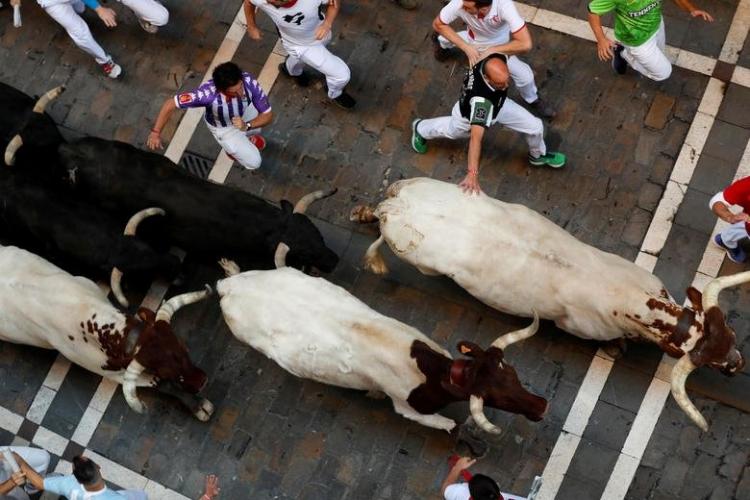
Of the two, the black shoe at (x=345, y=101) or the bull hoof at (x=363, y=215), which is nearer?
the bull hoof at (x=363, y=215)

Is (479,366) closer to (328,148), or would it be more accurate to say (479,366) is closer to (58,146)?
(328,148)

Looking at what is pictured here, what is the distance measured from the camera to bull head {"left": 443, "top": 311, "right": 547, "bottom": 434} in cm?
926

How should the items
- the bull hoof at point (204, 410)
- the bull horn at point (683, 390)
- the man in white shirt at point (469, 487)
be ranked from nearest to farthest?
the man in white shirt at point (469, 487) < the bull horn at point (683, 390) < the bull hoof at point (204, 410)

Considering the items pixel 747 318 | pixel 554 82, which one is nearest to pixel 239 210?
pixel 554 82

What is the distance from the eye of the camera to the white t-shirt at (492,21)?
10.4 meters

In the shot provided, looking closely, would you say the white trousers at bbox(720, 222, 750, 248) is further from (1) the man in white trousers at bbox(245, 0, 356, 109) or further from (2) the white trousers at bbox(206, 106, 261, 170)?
(2) the white trousers at bbox(206, 106, 261, 170)

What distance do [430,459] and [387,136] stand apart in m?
3.93

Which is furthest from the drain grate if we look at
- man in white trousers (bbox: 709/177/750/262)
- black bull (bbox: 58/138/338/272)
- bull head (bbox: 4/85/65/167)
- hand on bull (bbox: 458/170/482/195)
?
man in white trousers (bbox: 709/177/750/262)

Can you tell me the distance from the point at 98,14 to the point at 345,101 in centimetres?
335

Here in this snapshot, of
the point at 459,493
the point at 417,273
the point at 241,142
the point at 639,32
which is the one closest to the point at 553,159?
the point at 639,32

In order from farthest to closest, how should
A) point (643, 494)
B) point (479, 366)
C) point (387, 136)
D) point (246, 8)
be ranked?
point (387, 136) < point (246, 8) < point (643, 494) < point (479, 366)

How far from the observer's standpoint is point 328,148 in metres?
12.4

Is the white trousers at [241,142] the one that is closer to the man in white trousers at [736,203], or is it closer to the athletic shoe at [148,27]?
Answer: the athletic shoe at [148,27]

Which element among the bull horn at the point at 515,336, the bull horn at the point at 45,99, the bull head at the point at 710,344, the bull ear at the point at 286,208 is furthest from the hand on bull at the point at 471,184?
the bull horn at the point at 45,99
